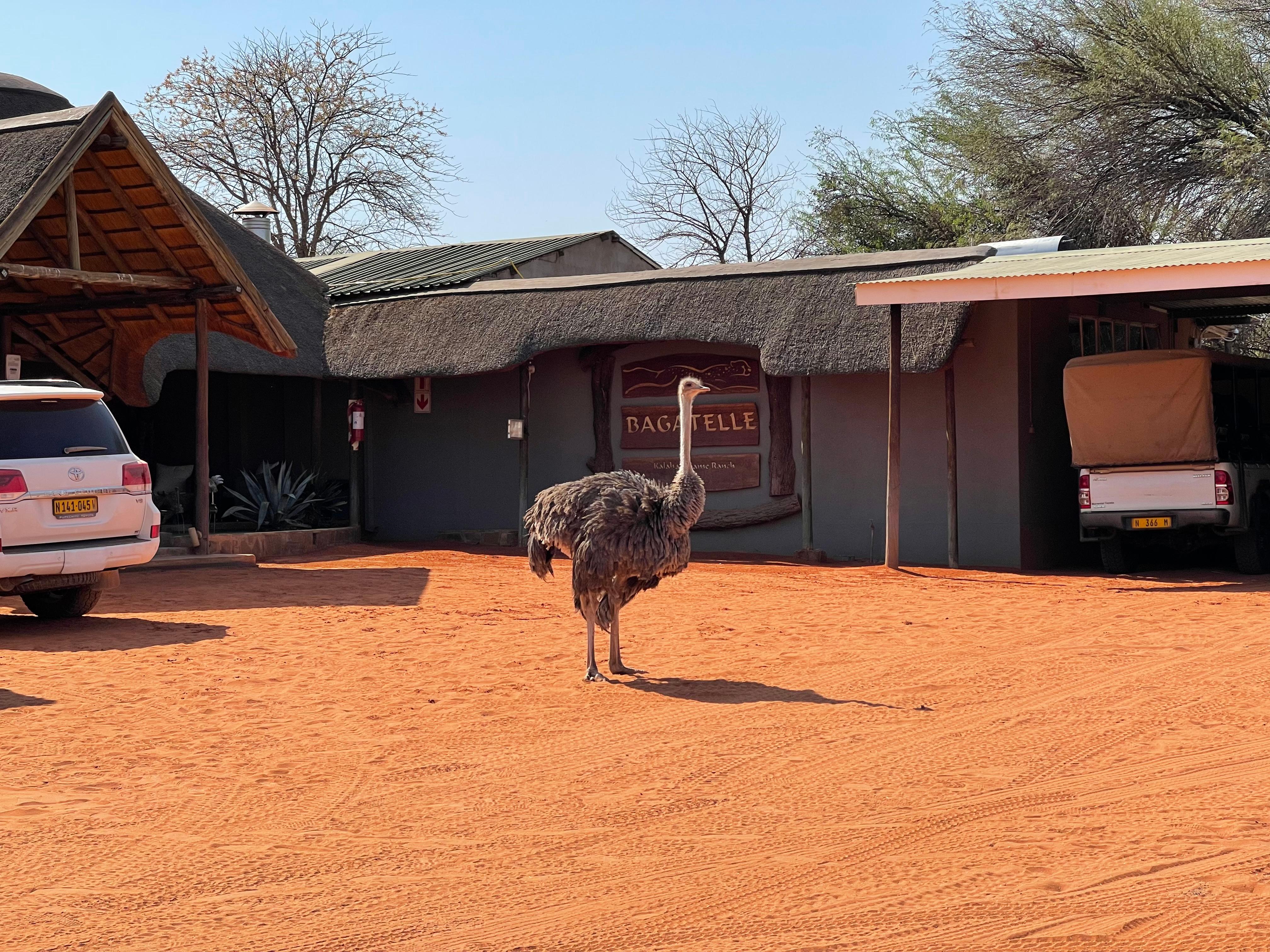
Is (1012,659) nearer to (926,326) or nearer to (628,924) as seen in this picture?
(628,924)

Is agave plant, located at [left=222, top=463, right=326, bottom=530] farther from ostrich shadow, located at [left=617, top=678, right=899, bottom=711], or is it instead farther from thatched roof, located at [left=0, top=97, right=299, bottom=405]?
ostrich shadow, located at [left=617, top=678, right=899, bottom=711]

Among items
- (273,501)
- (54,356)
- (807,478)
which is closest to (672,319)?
(807,478)

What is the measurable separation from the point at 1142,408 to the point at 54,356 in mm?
12443

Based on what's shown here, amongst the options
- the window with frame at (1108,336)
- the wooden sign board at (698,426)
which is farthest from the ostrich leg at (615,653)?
the window with frame at (1108,336)

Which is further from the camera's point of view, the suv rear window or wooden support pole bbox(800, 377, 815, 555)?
wooden support pole bbox(800, 377, 815, 555)

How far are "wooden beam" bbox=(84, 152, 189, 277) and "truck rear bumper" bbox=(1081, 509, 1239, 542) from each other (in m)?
9.63

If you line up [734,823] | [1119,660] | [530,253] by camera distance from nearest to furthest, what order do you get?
[734,823], [1119,660], [530,253]

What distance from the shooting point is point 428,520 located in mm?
20203

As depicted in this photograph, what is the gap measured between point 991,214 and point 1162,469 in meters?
15.2

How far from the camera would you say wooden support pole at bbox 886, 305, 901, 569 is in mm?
15180

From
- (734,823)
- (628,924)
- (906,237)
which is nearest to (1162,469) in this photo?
(734,823)

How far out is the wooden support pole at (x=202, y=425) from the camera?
15.0 m

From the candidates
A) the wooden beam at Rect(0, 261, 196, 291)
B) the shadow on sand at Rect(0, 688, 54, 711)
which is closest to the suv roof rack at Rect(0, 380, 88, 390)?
the wooden beam at Rect(0, 261, 196, 291)

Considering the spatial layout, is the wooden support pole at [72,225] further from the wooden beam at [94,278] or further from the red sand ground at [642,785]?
the red sand ground at [642,785]
